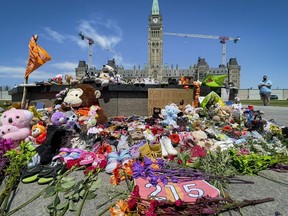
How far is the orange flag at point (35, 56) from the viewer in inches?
268

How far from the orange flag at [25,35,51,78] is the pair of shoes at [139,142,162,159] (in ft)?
15.4

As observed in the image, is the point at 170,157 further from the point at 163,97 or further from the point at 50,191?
the point at 163,97

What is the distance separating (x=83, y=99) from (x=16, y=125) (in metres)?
2.33

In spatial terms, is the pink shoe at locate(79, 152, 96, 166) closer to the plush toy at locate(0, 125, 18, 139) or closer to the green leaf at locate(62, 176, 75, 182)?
the green leaf at locate(62, 176, 75, 182)

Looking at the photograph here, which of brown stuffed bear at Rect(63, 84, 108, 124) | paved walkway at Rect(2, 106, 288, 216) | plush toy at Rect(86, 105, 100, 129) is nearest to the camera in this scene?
paved walkway at Rect(2, 106, 288, 216)

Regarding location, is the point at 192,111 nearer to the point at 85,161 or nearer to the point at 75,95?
the point at 75,95

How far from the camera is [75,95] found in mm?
6480

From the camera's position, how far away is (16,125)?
172 inches

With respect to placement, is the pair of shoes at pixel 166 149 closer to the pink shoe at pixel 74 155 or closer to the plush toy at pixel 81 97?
the pink shoe at pixel 74 155

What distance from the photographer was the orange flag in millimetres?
6805

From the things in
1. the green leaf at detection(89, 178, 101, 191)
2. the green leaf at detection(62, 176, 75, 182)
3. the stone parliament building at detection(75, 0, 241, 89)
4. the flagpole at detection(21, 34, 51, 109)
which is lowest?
the green leaf at detection(89, 178, 101, 191)

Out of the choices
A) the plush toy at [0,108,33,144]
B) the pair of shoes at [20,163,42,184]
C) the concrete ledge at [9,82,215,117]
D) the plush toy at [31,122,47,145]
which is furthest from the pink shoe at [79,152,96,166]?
the concrete ledge at [9,82,215,117]

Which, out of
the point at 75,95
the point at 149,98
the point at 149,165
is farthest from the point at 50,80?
the point at 149,165

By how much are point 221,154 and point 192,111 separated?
12.5ft
